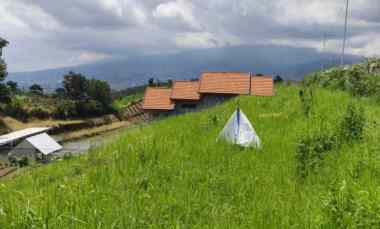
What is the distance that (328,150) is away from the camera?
6879 mm

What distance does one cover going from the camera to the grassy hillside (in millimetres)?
3928

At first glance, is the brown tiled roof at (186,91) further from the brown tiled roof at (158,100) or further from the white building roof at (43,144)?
the white building roof at (43,144)

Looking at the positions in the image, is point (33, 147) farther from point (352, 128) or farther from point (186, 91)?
point (352, 128)

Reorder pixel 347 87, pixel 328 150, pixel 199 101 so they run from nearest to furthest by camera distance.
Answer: pixel 328 150 < pixel 347 87 < pixel 199 101

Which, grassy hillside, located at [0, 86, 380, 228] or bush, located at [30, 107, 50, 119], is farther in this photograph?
bush, located at [30, 107, 50, 119]

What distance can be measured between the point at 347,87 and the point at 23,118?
4900cm

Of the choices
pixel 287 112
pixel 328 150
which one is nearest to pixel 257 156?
pixel 328 150

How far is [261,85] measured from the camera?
1201 inches

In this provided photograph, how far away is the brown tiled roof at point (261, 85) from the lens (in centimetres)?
Answer: 2973

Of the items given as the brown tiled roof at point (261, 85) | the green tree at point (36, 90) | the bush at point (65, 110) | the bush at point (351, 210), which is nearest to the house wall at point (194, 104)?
the brown tiled roof at point (261, 85)

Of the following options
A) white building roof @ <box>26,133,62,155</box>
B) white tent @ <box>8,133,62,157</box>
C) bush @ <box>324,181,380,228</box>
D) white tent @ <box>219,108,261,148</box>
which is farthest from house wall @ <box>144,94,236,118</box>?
bush @ <box>324,181,380,228</box>

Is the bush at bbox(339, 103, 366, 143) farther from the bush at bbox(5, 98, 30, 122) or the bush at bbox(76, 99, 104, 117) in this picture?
the bush at bbox(76, 99, 104, 117)

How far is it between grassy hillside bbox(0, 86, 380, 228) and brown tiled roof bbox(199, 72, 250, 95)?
21.4 m

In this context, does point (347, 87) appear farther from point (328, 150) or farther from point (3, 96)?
point (3, 96)
